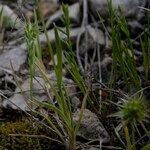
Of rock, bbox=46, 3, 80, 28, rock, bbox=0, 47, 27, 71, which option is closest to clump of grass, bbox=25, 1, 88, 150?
rock, bbox=0, 47, 27, 71

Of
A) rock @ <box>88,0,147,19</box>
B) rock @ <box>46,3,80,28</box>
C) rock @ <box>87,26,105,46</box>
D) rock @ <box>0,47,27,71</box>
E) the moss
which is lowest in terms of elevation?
the moss

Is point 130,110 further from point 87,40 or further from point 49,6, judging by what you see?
point 49,6

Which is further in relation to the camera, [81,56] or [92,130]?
[81,56]

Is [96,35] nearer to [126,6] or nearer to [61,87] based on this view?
[126,6]

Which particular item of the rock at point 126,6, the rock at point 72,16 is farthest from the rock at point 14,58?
the rock at point 126,6

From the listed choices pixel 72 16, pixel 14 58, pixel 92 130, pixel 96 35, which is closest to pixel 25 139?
pixel 92 130

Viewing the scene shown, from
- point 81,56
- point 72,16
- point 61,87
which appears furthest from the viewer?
point 72,16

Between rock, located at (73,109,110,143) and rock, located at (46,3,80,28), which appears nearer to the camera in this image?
rock, located at (73,109,110,143)

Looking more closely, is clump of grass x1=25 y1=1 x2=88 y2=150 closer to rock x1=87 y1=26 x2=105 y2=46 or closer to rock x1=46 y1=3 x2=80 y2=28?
rock x1=87 y1=26 x2=105 y2=46
